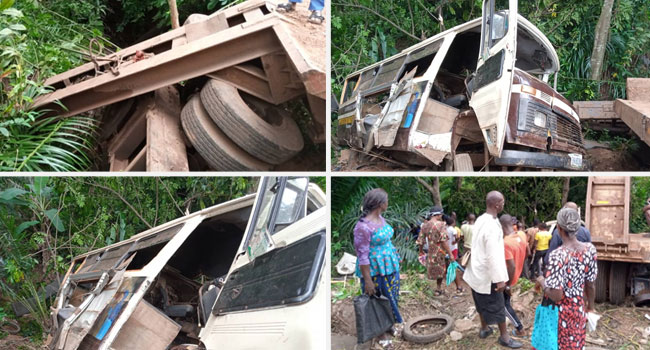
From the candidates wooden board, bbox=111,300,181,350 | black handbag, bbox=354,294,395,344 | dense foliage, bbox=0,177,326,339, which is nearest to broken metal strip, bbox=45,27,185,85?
dense foliage, bbox=0,177,326,339

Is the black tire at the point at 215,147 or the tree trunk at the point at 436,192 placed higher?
the black tire at the point at 215,147

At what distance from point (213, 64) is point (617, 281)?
13.6 feet

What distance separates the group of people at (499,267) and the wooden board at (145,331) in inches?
53.2

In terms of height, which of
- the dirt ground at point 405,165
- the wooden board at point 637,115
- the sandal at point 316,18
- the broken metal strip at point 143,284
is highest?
the sandal at point 316,18

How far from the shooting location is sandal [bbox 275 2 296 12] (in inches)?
124

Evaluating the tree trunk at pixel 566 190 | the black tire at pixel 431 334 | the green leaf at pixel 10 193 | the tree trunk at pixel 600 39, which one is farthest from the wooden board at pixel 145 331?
the tree trunk at pixel 600 39

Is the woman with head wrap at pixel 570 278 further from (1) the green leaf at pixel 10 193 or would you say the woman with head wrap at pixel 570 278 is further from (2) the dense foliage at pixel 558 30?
(1) the green leaf at pixel 10 193

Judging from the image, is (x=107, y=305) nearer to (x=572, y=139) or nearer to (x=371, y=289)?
(x=371, y=289)

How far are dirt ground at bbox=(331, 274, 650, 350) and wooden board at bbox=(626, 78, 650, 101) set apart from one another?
2.26 m

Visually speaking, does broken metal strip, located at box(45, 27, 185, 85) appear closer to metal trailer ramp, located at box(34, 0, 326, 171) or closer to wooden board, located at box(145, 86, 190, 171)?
metal trailer ramp, located at box(34, 0, 326, 171)

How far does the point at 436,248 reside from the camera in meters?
4.73

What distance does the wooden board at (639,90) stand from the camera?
198 inches

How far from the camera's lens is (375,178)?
16.5 ft

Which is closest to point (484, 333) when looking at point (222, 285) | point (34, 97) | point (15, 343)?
point (222, 285)
